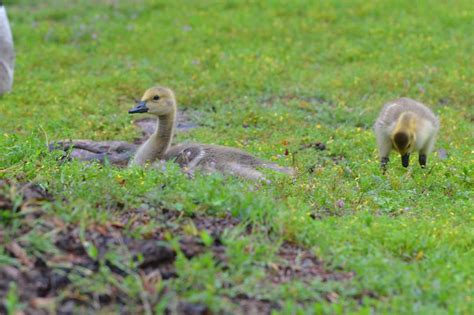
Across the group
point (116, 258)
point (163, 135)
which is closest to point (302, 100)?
point (163, 135)

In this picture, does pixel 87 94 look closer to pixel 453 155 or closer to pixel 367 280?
pixel 453 155

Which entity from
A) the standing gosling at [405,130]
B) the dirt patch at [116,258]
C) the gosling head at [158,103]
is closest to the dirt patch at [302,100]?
the standing gosling at [405,130]

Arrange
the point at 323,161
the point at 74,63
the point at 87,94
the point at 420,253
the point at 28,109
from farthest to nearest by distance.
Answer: the point at 74,63, the point at 87,94, the point at 28,109, the point at 323,161, the point at 420,253

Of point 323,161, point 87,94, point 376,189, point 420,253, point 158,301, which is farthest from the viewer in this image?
point 87,94

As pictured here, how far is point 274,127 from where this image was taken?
37.5 feet

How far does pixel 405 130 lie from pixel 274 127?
3.08 m

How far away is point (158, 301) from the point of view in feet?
16.2

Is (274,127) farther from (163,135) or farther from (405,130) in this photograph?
(405,130)

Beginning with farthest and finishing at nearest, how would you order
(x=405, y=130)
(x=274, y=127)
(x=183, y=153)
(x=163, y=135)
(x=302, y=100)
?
(x=302, y=100) → (x=274, y=127) → (x=163, y=135) → (x=183, y=153) → (x=405, y=130)

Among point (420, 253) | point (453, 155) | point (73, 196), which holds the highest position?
point (73, 196)

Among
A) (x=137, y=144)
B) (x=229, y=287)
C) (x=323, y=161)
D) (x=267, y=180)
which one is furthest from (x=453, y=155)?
(x=229, y=287)

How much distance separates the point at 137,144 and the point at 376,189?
3745 millimetres

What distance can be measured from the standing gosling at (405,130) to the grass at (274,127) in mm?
243

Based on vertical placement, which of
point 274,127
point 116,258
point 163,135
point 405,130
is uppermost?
point 116,258
